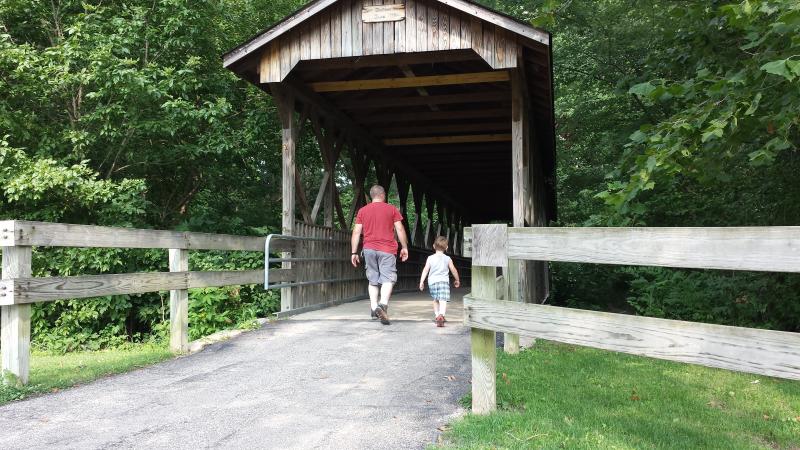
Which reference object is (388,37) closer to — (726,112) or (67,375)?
(726,112)

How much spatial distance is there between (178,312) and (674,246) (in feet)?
16.3

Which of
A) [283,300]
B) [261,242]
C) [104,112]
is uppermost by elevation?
[104,112]

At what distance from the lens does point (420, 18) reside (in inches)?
321

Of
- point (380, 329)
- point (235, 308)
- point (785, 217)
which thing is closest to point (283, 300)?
point (235, 308)

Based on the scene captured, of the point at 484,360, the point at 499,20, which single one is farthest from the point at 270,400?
the point at 499,20

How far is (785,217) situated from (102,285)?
802cm

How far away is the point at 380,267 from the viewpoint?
7.95 meters

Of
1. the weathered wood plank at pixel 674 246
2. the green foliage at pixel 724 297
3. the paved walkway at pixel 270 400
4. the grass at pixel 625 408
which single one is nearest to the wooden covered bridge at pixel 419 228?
the weathered wood plank at pixel 674 246

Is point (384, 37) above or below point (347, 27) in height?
below

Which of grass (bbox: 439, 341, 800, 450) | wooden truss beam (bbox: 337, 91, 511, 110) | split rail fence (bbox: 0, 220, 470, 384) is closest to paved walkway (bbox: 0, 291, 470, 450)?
grass (bbox: 439, 341, 800, 450)

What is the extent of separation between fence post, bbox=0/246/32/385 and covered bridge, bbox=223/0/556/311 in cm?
416

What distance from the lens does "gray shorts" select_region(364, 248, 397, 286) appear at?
7.90 m

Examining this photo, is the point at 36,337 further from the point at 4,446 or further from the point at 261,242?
the point at 4,446

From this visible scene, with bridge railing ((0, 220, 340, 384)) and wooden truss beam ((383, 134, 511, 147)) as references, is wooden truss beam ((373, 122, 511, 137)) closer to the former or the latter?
wooden truss beam ((383, 134, 511, 147))
